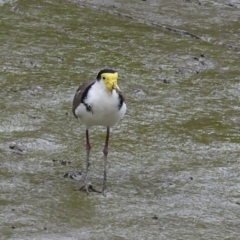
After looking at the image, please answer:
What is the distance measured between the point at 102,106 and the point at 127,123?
1.93m

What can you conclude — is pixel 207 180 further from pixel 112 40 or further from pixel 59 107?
pixel 112 40

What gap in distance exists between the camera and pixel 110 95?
21.1 feet

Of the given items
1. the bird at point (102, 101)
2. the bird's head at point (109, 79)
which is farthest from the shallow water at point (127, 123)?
the bird's head at point (109, 79)

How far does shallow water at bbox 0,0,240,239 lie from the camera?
6258 millimetres

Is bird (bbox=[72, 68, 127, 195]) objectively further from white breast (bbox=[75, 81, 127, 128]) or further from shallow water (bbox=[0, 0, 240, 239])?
shallow water (bbox=[0, 0, 240, 239])

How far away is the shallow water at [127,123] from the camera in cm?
626

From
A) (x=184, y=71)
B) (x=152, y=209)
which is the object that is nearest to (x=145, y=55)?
(x=184, y=71)

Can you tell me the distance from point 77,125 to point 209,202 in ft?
6.76

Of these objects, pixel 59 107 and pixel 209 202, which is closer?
pixel 209 202

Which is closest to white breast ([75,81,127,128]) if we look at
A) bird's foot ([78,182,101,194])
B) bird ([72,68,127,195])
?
bird ([72,68,127,195])

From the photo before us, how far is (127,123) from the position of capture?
838cm

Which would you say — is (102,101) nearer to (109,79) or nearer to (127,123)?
(109,79)

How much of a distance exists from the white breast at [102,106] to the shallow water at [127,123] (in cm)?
60

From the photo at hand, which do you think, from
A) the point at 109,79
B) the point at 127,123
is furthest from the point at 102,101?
the point at 127,123
